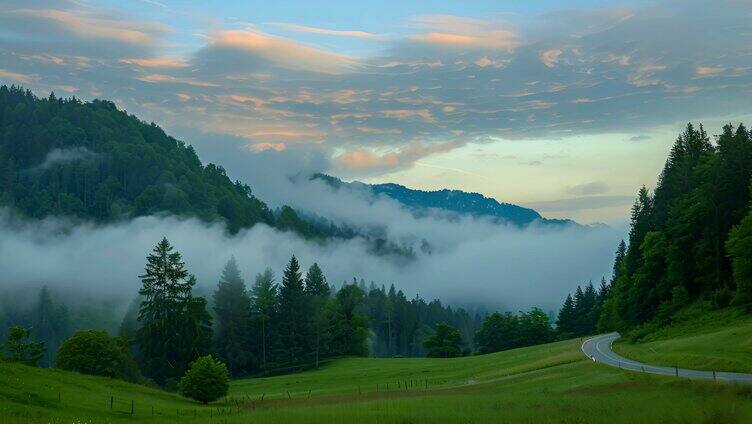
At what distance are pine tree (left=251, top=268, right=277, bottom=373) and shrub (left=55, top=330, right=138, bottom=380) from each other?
46.3 m

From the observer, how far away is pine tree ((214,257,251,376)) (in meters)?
108

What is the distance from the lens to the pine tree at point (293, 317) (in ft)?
361

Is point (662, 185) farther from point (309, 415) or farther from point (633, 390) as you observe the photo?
point (309, 415)

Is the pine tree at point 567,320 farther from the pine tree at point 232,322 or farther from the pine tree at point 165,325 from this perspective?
the pine tree at point 165,325

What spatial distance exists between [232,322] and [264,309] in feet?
20.2

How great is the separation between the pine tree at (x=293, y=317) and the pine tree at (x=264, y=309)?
1.90 meters

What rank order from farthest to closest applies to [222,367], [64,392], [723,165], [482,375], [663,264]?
[663,264] < [723,165] < [482,375] < [222,367] < [64,392]

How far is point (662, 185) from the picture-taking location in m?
86.6

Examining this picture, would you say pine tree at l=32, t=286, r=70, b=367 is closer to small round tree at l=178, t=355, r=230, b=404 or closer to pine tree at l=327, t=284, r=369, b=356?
pine tree at l=327, t=284, r=369, b=356

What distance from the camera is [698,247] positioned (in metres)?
70.6

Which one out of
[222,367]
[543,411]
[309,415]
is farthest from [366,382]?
[543,411]

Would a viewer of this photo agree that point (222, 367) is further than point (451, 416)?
Yes

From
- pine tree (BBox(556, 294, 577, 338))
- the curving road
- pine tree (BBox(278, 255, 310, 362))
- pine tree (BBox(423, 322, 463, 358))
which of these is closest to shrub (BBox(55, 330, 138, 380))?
the curving road

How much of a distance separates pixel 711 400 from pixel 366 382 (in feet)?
145
